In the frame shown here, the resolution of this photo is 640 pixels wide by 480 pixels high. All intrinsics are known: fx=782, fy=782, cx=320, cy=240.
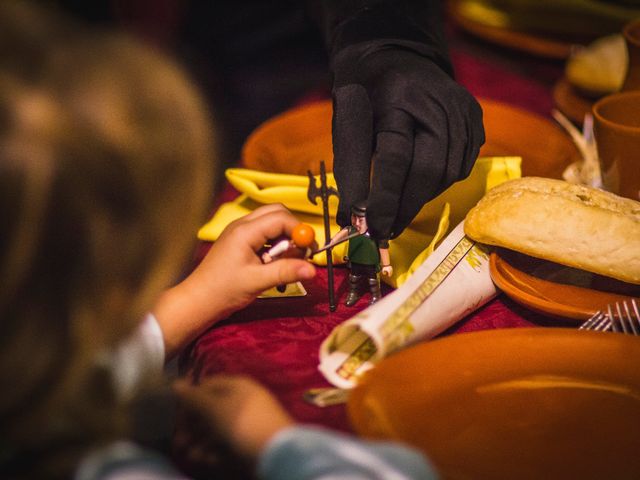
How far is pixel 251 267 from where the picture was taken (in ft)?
2.38

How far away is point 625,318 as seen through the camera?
67 cm

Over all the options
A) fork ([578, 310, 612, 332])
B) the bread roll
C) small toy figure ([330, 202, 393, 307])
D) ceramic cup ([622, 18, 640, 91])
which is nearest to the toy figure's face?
small toy figure ([330, 202, 393, 307])

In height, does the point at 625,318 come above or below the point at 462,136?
below

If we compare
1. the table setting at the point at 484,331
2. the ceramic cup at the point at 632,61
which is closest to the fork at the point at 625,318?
the table setting at the point at 484,331

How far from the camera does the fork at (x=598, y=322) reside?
669mm

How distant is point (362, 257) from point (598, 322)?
0.22 m

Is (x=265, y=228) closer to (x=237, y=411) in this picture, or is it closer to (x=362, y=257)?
(x=362, y=257)

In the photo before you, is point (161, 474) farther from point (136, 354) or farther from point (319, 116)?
point (319, 116)

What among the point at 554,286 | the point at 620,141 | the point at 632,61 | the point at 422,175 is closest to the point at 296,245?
the point at 422,175

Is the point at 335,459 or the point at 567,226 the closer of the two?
the point at 335,459

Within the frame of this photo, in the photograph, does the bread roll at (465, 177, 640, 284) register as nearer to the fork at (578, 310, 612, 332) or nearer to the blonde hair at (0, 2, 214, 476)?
the fork at (578, 310, 612, 332)

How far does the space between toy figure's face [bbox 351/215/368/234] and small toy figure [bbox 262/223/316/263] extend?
0.04 m

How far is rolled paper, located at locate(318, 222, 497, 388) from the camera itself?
0.63 metres

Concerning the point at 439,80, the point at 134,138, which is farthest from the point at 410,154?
the point at 134,138
